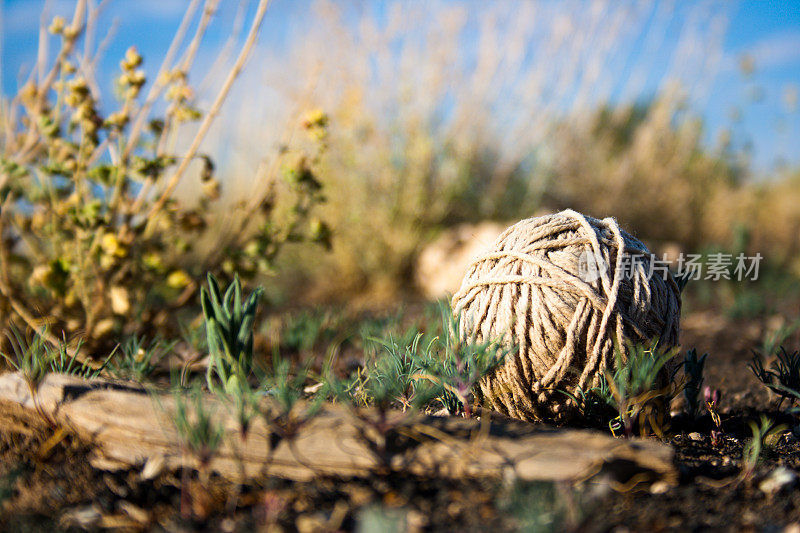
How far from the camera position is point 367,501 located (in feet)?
4.14

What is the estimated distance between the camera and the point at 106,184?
2186mm

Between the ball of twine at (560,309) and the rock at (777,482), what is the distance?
1.39 feet

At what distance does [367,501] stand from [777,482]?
99 centimetres

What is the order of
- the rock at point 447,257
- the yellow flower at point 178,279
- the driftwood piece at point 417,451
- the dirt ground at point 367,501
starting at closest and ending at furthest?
1. the dirt ground at point 367,501
2. the driftwood piece at point 417,451
3. the yellow flower at point 178,279
4. the rock at point 447,257

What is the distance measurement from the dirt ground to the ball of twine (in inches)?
14.7

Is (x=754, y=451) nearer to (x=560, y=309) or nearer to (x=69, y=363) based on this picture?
(x=560, y=309)

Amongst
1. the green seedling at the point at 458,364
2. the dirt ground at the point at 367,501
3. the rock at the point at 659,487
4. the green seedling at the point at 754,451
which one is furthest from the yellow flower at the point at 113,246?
the green seedling at the point at 754,451

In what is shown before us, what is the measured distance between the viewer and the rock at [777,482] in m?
1.39

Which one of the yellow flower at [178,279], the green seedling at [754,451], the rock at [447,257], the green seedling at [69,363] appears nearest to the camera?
the green seedling at [754,451]

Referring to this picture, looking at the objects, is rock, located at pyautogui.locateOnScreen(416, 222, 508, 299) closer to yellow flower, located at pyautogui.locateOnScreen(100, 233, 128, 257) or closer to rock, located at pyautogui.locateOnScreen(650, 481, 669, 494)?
yellow flower, located at pyautogui.locateOnScreen(100, 233, 128, 257)

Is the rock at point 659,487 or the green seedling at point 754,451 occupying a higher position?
the green seedling at point 754,451

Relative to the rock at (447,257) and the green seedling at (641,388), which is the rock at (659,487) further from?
the rock at (447,257)

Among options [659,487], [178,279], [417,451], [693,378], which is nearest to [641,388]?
[693,378]

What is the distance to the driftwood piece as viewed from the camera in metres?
1.30
